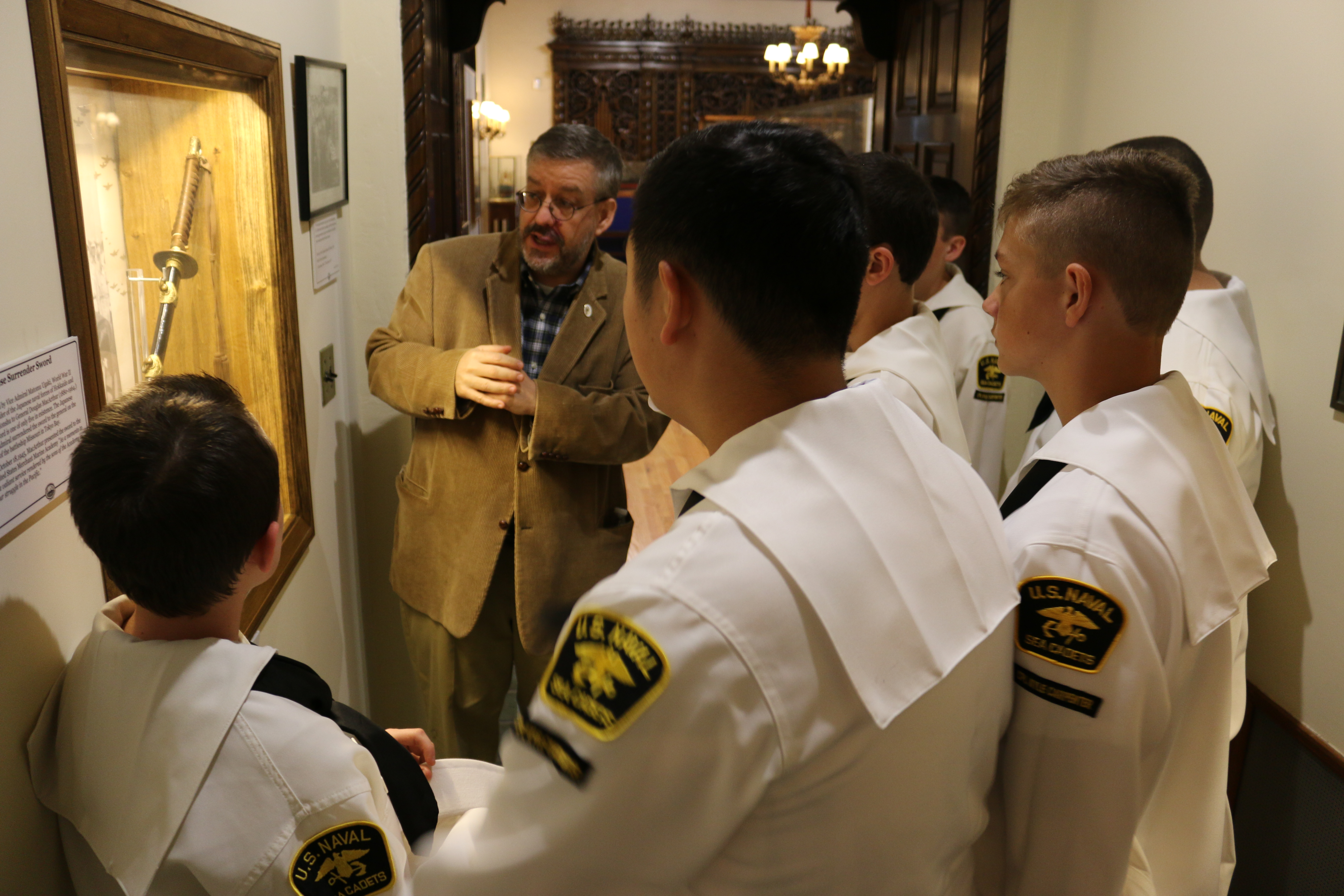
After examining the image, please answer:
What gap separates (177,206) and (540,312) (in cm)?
94

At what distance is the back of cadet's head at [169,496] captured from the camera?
3.28 feet

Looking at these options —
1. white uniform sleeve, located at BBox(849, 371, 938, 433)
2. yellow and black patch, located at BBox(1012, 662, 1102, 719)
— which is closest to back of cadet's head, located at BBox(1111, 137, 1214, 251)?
white uniform sleeve, located at BBox(849, 371, 938, 433)

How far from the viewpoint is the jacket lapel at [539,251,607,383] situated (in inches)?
90.9

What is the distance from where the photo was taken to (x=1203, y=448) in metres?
1.27

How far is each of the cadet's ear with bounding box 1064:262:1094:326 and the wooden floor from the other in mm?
3706

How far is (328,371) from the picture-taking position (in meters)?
2.46

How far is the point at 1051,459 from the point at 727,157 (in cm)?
68

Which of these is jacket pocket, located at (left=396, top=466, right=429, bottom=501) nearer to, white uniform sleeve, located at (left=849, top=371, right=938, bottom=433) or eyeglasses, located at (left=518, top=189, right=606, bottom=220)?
eyeglasses, located at (left=518, top=189, right=606, bottom=220)

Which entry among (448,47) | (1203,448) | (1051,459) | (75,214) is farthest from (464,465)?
(448,47)

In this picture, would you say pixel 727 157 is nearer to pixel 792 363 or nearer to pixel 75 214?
pixel 792 363

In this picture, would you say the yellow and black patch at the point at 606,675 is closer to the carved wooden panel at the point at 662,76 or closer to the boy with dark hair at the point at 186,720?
the boy with dark hair at the point at 186,720

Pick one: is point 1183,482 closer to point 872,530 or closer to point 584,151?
point 872,530

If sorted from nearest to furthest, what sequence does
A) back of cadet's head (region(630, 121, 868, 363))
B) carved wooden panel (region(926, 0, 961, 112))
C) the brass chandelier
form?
back of cadet's head (region(630, 121, 868, 363))
carved wooden panel (region(926, 0, 961, 112))
the brass chandelier

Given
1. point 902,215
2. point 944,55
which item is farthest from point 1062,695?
point 944,55
